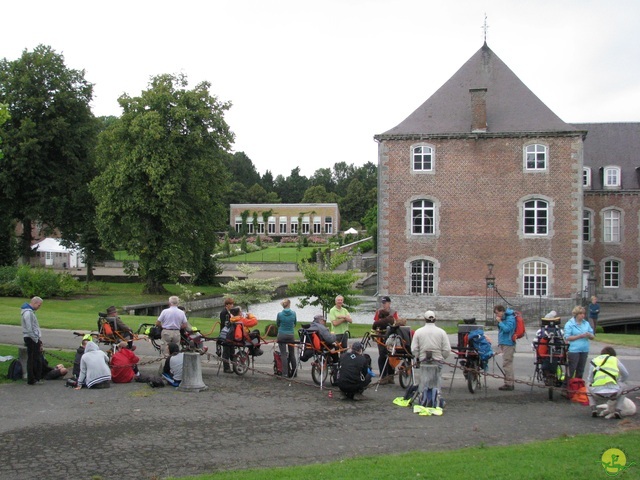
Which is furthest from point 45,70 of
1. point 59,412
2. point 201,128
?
point 59,412

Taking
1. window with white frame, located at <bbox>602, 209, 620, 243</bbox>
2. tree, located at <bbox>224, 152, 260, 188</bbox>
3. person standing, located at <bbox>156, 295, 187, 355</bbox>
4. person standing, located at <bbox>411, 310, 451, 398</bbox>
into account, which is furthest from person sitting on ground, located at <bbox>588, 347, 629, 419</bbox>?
tree, located at <bbox>224, 152, 260, 188</bbox>

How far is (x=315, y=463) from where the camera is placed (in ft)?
29.0

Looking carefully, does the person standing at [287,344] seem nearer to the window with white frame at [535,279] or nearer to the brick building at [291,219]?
the window with white frame at [535,279]

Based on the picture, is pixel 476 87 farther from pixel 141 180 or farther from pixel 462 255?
pixel 141 180

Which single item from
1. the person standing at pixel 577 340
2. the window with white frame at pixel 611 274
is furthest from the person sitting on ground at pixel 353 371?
the window with white frame at pixel 611 274

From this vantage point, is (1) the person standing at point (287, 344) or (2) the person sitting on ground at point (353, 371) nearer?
(2) the person sitting on ground at point (353, 371)

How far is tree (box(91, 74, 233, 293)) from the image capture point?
38531 millimetres

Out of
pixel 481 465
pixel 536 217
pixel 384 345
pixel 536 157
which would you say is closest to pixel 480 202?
pixel 536 217

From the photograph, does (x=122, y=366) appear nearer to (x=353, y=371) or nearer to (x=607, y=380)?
(x=353, y=371)

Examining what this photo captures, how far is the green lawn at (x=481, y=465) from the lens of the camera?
7910mm

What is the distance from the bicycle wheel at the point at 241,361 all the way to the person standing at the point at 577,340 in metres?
6.93

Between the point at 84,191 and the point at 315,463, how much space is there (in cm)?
3784

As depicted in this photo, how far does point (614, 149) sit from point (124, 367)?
1519 inches

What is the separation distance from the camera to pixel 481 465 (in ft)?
27.3
